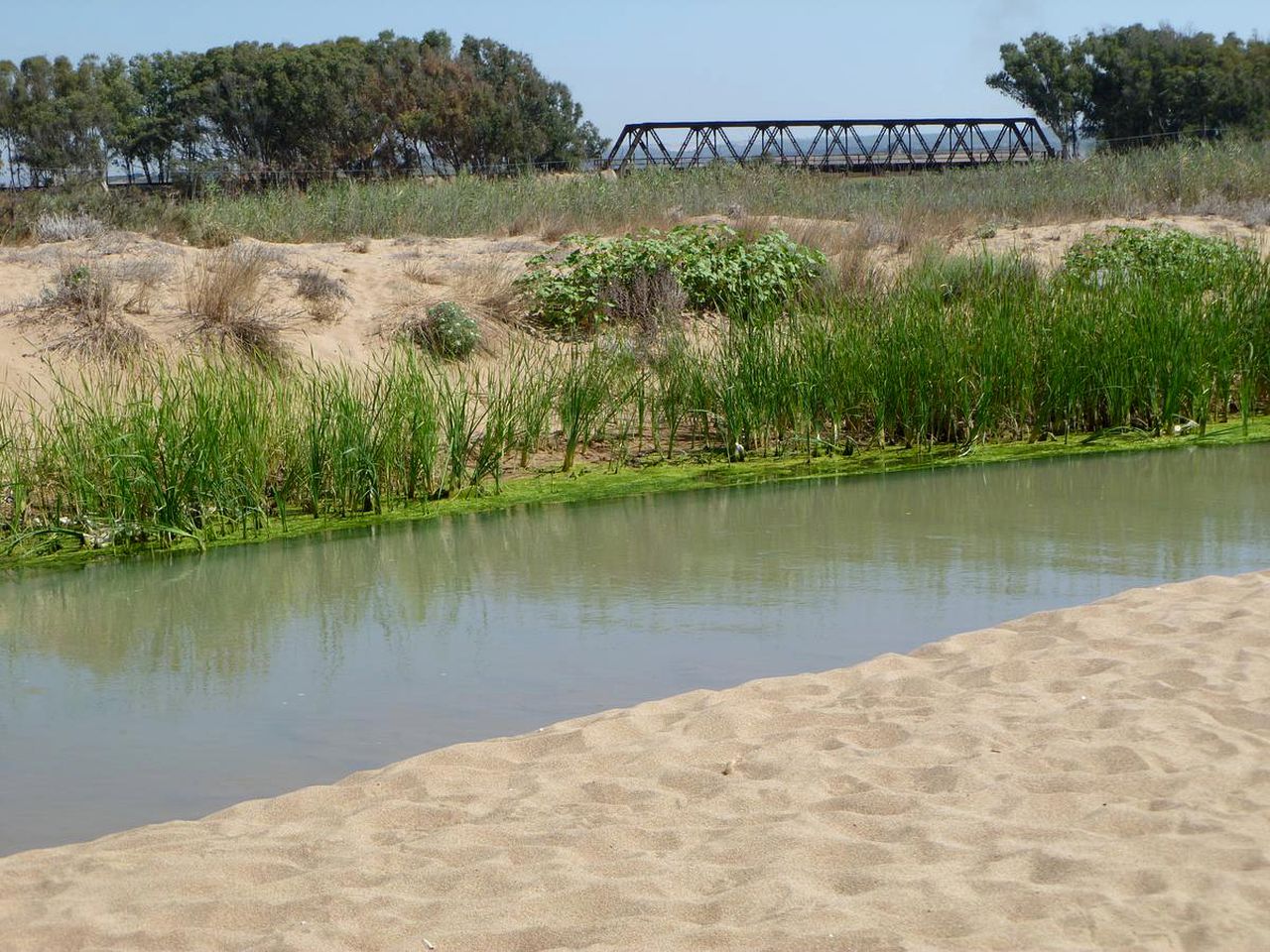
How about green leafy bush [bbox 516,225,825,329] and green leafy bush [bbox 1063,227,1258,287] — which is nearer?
green leafy bush [bbox 1063,227,1258,287]

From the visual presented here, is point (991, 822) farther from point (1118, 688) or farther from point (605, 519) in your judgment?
point (605, 519)

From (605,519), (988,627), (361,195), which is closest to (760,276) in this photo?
(605,519)

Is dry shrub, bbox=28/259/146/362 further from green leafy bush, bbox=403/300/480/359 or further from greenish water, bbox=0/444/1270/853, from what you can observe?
greenish water, bbox=0/444/1270/853

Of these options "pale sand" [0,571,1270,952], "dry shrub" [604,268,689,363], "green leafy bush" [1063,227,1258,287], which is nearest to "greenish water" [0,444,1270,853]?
"pale sand" [0,571,1270,952]

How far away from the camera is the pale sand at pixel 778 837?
8.78ft

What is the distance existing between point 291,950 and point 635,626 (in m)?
2.87

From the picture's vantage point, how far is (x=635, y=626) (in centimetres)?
543

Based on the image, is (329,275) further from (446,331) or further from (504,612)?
(504,612)

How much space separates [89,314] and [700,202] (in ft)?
31.1

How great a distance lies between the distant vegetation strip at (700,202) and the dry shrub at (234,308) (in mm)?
2922

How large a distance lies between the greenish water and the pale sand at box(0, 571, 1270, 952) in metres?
0.50

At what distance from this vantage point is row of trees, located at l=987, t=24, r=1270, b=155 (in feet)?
127

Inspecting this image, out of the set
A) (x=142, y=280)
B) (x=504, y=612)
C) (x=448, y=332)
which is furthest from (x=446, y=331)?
(x=504, y=612)

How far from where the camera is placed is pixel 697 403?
9672mm
